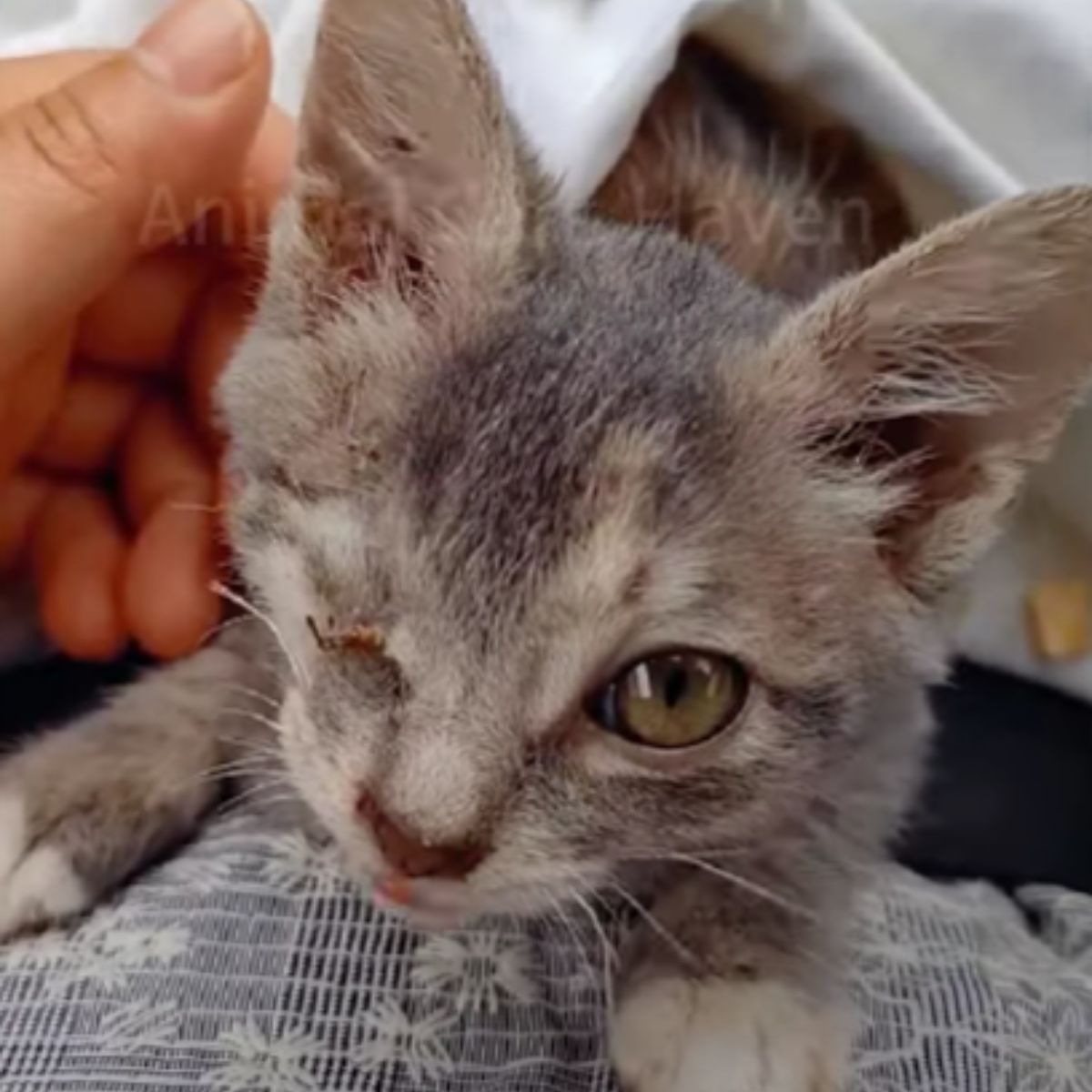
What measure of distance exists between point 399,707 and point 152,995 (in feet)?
0.69

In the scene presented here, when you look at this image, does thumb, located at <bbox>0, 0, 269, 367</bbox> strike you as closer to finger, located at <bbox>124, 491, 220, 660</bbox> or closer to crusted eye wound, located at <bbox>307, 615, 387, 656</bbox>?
finger, located at <bbox>124, 491, 220, 660</bbox>

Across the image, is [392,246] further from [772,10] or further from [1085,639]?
[1085,639]

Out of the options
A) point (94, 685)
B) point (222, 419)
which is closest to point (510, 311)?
point (222, 419)

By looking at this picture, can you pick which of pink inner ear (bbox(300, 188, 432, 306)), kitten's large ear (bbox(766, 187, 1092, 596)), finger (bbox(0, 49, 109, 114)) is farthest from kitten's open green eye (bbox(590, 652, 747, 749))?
finger (bbox(0, 49, 109, 114))

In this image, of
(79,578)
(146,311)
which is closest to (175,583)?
(79,578)

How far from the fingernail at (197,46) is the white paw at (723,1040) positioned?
0.53 meters

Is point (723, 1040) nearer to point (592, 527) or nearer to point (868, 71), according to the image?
point (592, 527)

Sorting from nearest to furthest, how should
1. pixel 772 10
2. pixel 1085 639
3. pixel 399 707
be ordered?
pixel 399 707, pixel 772 10, pixel 1085 639

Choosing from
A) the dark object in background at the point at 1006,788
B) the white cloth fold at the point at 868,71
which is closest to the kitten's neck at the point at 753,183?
the white cloth fold at the point at 868,71

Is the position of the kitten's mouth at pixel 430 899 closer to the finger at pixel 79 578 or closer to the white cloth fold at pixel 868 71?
the finger at pixel 79 578

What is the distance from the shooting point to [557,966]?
0.99m

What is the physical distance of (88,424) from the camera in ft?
4.17

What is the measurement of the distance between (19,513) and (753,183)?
0.54 m

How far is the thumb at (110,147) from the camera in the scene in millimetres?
978
